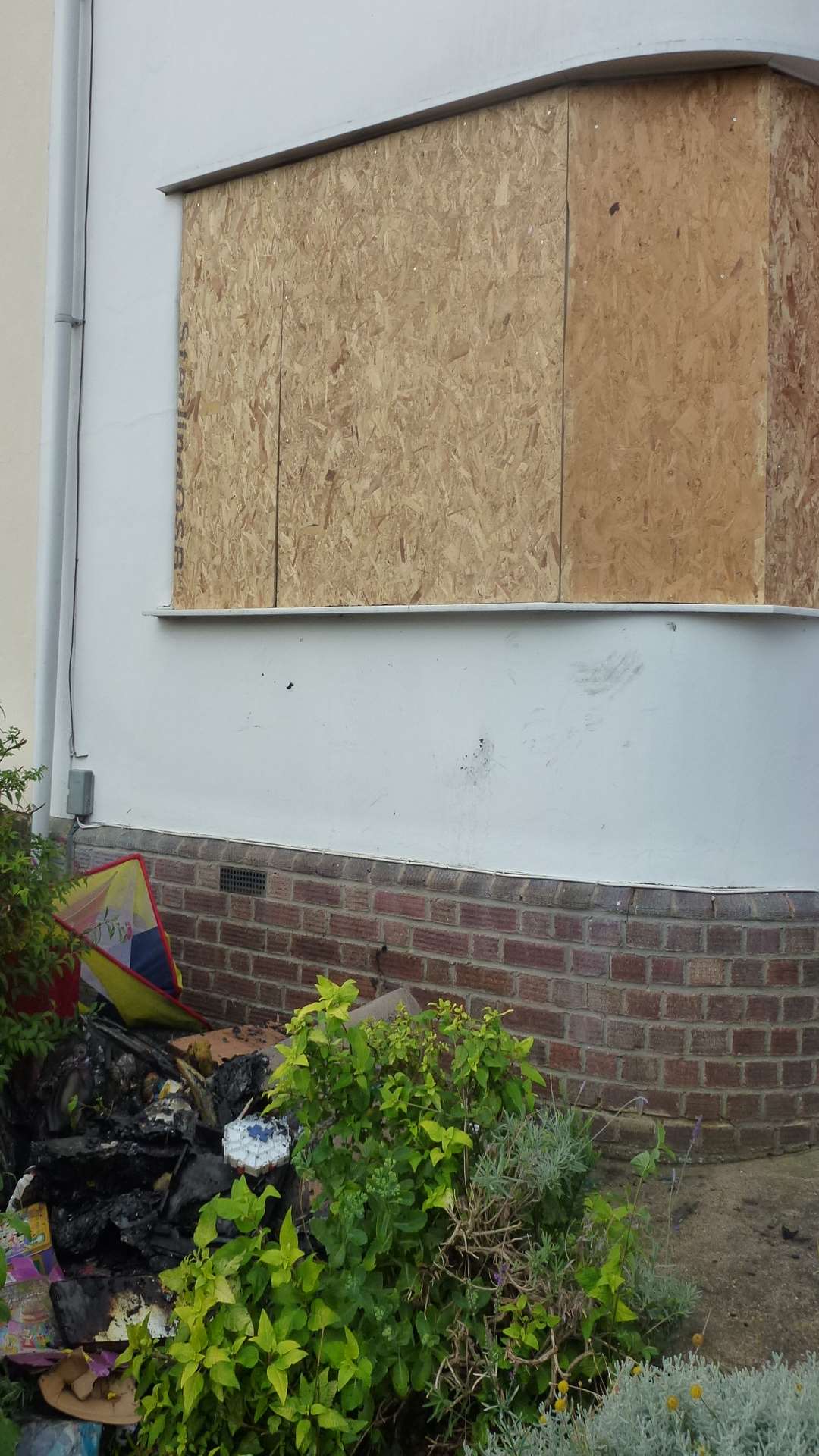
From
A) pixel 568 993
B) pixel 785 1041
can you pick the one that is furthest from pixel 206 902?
pixel 785 1041

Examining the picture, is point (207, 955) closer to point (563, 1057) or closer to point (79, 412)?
point (563, 1057)

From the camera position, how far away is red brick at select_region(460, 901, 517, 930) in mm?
4777

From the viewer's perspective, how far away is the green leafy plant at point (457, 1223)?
2.76 meters

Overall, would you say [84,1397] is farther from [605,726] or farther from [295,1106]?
[605,726]

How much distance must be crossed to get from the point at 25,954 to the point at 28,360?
14.3 ft

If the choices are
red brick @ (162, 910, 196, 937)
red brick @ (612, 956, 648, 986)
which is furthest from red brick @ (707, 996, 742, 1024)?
red brick @ (162, 910, 196, 937)

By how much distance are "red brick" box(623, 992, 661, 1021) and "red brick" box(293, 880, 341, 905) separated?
141 centimetres

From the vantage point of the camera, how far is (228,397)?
236 inches

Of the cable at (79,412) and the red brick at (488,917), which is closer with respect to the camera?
the red brick at (488,917)

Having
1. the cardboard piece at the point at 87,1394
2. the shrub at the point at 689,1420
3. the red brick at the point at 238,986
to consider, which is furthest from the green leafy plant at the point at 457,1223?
the red brick at the point at 238,986

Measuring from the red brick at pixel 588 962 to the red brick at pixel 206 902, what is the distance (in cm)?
193

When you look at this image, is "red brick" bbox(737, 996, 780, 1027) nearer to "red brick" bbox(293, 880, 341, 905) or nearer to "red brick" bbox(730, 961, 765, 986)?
"red brick" bbox(730, 961, 765, 986)

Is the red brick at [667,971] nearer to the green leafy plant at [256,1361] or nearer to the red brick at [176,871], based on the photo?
the green leafy plant at [256,1361]

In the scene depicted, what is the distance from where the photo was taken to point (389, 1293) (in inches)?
109
